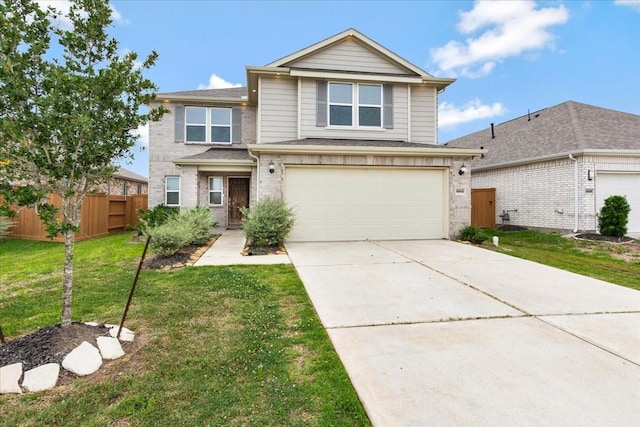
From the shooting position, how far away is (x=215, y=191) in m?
14.2

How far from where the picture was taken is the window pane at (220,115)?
14.7 meters

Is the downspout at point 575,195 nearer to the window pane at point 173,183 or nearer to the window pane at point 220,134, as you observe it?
the window pane at point 220,134

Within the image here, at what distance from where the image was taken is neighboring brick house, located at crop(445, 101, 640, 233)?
11.8 meters

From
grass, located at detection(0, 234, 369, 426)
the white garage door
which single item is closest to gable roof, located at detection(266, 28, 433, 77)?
the white garage door

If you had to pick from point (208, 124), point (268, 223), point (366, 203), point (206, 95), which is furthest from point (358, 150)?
point (206, 95)

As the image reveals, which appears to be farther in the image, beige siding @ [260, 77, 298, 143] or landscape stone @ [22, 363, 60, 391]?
beige siding @ [260, 77, 298, 143]

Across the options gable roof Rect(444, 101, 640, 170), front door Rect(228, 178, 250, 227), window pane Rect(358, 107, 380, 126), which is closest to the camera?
window pane Rect(358, 107, 380, 126)

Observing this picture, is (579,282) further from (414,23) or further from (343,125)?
(414,23)

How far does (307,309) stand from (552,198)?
41.2 feet

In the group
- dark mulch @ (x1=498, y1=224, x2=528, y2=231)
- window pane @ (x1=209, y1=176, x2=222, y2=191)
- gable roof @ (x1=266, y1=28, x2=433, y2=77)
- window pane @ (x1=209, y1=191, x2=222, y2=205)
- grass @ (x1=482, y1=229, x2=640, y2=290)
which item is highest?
gable roof @ (x1=266, y1=28, x2=433, y2=77)

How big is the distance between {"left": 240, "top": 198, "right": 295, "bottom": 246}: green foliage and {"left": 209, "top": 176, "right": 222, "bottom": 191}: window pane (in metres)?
5.60

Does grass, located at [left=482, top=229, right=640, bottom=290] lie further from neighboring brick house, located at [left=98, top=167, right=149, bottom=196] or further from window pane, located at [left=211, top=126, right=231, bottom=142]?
neighboring brick house, located at [left=98, top=167, right=149, bottom=196]

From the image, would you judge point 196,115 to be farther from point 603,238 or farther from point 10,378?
point 603,238

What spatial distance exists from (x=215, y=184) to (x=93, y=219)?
15.1 feet
